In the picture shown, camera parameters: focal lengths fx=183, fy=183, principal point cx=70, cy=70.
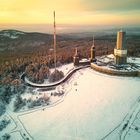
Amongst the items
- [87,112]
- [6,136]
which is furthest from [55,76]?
[6,136]

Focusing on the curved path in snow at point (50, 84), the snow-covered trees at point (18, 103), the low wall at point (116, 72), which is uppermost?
the low wall at point (116, 72)

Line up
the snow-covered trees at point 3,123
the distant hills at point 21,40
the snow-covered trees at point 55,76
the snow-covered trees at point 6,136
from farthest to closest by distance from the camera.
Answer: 1. the distant hills at point 21,40
2. the snow-covered trees at point 55,76
3. the snow-covered trees at point 3,123
4. the snow-covered trees at point 6,136

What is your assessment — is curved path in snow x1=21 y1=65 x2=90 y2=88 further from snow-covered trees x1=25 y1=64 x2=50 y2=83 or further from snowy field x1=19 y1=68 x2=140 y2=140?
snowy field x1=19 y1=68 x2=140 y2=140

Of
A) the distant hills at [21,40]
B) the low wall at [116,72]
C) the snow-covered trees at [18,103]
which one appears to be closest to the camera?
the snow-covered trees at [18,103]

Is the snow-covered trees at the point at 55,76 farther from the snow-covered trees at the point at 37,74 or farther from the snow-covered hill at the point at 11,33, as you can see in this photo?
the snow-covered hill at the point at 11,33

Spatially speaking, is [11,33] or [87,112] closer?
[87,112]

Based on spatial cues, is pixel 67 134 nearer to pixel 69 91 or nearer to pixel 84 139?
pixel 84 139

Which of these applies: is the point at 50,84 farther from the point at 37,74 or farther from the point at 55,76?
the point at 37,74

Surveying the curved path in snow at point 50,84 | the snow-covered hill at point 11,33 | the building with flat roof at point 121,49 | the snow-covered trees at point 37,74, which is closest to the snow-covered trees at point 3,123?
the curved path in snow at point 50,84
